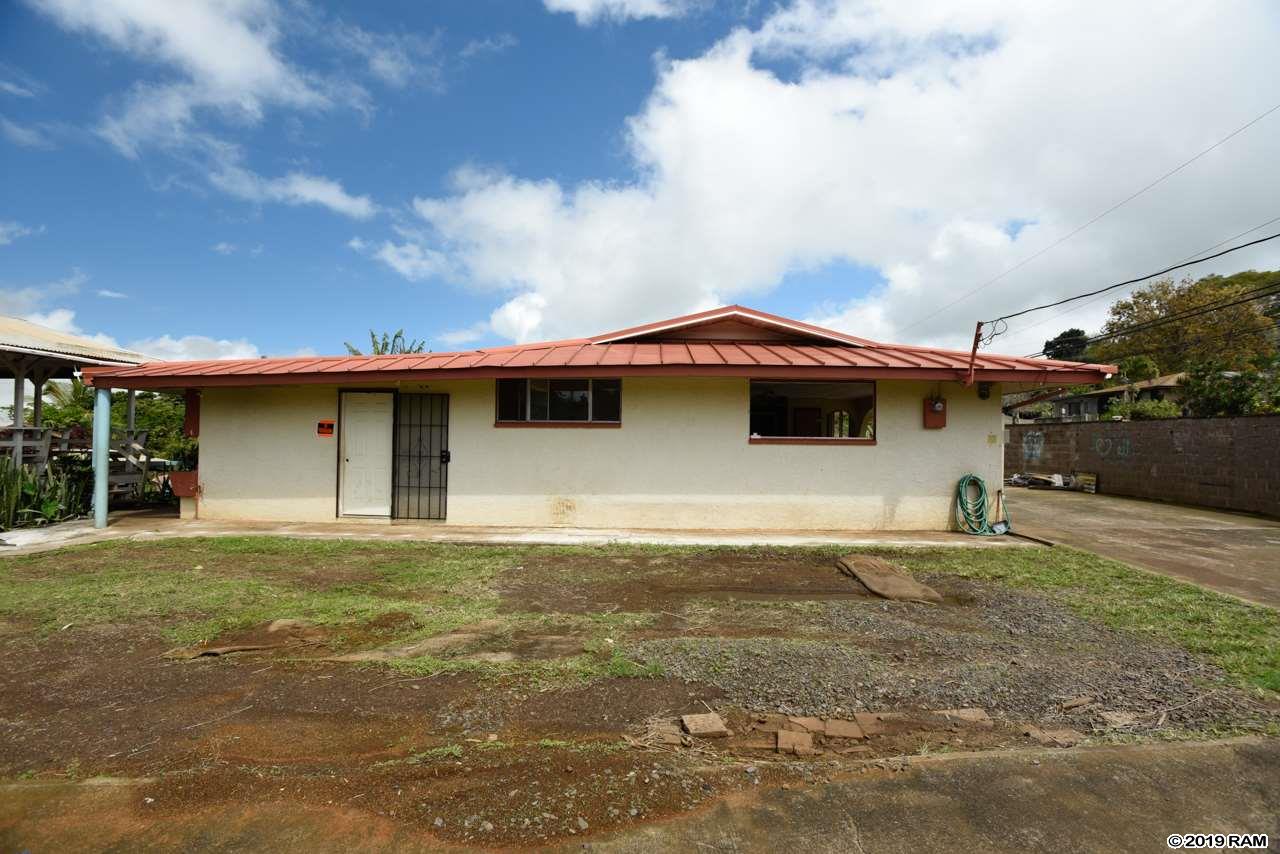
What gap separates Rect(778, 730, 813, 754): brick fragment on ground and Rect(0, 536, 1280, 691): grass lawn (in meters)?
1.06

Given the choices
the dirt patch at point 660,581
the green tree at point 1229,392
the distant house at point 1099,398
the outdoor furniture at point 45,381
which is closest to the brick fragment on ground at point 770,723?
the dirt patch at point 660,581

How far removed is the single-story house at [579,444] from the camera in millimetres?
9328

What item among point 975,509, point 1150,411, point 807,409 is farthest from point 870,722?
point 1150,411

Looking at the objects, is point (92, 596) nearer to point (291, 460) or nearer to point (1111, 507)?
point (291, 460)

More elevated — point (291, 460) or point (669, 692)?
point (291, 460)

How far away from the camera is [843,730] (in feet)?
9.77

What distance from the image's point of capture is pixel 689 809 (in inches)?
93.1

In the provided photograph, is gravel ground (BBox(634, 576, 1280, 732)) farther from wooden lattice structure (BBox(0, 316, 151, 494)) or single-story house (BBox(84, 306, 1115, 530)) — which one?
wooden lattice structure (BBox(0, 316, 151, 494))

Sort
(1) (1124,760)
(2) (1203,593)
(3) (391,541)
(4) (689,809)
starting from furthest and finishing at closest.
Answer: (3) (391,541) < (2) (1203,593) < (1) (1124,760) < (4) (689,809)

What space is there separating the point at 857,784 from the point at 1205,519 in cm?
1387

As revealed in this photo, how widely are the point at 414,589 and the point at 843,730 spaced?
14.0ft

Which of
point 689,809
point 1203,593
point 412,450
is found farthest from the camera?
point 412,450

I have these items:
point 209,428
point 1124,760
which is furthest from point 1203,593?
point 209,428

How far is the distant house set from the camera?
109 feet
